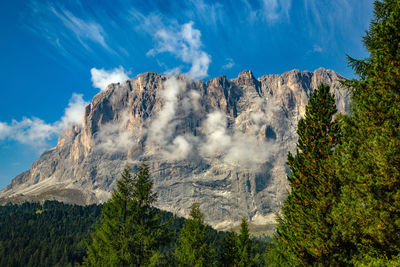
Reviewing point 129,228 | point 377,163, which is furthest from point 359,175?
point 129,228

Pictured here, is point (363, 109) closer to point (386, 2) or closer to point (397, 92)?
point (397, 92)

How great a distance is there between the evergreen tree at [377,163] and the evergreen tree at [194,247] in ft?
50.0

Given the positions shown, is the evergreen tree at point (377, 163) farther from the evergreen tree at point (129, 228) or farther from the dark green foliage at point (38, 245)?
the dark green foliage at point (38, 245)

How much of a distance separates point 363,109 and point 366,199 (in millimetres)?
3773

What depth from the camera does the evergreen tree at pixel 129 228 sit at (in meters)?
19.4

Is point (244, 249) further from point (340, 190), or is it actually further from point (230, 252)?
point (340, 190)

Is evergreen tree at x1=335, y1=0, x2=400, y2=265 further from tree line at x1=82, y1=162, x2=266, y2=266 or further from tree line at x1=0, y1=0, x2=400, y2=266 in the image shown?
tree line at x1=82, y1=162, x2=266, y2=266

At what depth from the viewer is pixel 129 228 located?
789 inches

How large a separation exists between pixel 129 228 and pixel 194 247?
8359 millimetres

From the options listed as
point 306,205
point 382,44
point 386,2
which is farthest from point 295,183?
point 386,2

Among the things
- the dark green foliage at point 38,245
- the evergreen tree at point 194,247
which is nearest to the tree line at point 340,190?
the evergreen tree at point 194,247

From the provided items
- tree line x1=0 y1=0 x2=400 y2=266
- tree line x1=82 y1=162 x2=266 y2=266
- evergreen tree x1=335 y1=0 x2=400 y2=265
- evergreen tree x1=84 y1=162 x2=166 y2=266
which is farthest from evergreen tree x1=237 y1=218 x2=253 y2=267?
evergreen tree x1=335 y1=0 x2=400 y2=265

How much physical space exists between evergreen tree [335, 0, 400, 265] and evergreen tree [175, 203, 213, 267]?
15.2 m

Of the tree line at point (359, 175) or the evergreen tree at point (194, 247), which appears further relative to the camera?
the evergreen tree at point (194, 247)
